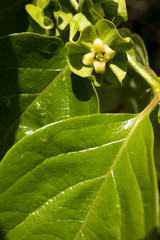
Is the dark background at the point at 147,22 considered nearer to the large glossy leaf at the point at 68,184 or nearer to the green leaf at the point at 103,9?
the green leaf at the point at 103,9

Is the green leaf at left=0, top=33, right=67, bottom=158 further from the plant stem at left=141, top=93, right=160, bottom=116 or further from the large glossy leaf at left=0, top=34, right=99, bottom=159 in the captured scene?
the plant stem at left=141, top=93, right=160, bottom=116

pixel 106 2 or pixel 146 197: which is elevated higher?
pixel 106 2

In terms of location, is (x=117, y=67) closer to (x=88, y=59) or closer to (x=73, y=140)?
(x=88, y=59)

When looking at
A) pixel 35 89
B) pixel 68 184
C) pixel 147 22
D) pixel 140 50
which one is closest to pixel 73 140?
pixel 68 184

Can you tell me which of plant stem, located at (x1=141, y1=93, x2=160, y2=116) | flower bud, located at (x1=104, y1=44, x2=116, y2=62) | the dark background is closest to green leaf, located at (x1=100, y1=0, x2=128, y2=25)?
flower bud, located at (x1=104, y1=44, x2=116, y2=62)

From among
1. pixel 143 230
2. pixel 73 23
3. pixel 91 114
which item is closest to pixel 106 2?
pixel 73 23

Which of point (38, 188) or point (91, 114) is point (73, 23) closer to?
point (91, 114)

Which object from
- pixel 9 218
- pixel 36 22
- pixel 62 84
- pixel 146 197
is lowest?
pixel 9 218

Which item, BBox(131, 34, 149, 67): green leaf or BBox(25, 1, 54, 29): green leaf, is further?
BBox(131, 34, 149, 67): green leaf

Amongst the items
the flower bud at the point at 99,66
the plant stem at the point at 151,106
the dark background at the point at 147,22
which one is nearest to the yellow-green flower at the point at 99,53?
the flower bud at the point at 99,66
